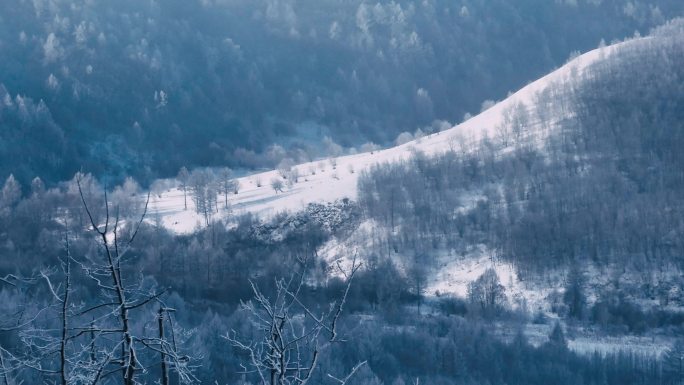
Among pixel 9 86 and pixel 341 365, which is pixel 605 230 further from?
pixel 9 86

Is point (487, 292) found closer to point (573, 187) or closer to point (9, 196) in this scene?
point (573, 187)

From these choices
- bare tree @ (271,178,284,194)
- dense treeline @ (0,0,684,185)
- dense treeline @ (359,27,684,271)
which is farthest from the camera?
dense treeline @ (0,0,684,185)

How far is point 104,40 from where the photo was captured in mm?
172000

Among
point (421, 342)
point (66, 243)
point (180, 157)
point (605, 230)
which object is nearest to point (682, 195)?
point (605, 230)

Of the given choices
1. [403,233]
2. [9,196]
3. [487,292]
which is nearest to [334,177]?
[403,233]

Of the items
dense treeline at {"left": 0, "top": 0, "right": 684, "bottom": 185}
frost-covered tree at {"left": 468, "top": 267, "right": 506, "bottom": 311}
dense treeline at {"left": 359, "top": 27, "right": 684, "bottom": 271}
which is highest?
dense treeline at {"left": 0, "top": 0, "right": 684, "bottom": 185}

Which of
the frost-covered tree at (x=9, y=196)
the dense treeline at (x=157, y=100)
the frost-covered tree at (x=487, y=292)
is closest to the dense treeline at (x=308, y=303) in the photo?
the frost-covered tree at (x=487, y=292)

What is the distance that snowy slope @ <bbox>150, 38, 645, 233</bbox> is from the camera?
92938 millimetres

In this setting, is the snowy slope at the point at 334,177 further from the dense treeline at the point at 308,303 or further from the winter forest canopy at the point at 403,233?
the dense treeline at the point at 308,303

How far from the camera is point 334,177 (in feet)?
333

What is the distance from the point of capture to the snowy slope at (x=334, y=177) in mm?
92938

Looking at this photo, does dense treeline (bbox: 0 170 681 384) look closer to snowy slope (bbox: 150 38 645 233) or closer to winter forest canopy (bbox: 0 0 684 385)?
winter forest canopy (bbox: 0 0 684 385)

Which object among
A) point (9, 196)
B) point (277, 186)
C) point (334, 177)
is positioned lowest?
point (277, 186)

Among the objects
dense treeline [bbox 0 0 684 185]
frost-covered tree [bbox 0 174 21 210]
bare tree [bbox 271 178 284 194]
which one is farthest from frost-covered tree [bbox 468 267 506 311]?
dense treeline [bbox 0 0 684 185]
